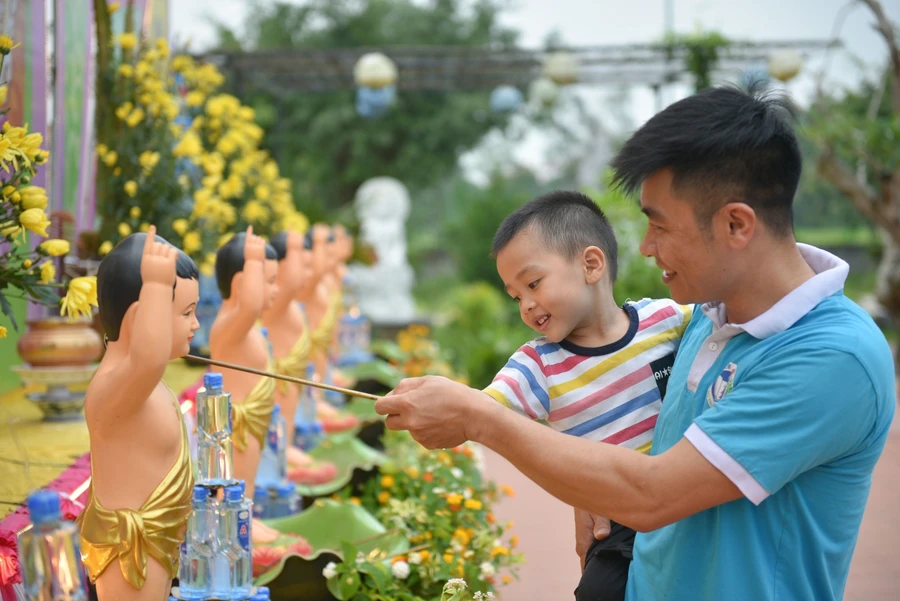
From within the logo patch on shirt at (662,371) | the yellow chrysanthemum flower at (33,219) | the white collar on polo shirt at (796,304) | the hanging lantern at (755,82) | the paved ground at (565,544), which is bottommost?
the paved ground at (565,544)

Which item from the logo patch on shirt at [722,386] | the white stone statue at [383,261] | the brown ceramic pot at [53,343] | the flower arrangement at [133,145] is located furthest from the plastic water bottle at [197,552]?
the white stone statue at [383,261]

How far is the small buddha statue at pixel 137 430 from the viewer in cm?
189

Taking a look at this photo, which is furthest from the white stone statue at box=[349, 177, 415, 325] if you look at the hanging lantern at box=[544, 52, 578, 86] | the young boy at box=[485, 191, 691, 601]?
the young boy at box=[485, 191, 691, 601]

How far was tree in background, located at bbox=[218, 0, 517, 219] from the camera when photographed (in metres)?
19.1

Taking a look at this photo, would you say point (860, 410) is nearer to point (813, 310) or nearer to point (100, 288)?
point (813, 310)

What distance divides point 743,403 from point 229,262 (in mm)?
2189

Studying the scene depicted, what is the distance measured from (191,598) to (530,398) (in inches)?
35.2

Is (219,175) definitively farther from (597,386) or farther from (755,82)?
(755,82)

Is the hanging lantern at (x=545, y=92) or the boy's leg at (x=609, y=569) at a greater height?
the hanging lantern at (x=545, y=92)

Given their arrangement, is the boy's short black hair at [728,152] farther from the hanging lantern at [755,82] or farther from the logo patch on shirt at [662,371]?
the logo patch on shirt at [662,371]

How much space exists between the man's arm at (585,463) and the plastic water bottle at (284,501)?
6.51 feet

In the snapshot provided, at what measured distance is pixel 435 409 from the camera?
62.6 inches

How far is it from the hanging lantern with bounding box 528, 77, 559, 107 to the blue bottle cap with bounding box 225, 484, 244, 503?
394 inches

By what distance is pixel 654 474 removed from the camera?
1370 mm
